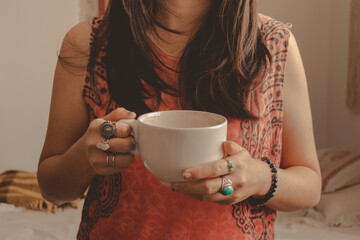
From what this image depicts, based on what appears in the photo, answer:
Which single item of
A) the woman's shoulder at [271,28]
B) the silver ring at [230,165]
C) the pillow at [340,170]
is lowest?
the pillow at [340,170]

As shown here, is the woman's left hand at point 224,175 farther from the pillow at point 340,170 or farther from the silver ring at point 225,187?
the pillow at point 340,170

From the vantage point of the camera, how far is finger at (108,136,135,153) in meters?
0.51

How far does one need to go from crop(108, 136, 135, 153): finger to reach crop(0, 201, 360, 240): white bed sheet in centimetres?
112

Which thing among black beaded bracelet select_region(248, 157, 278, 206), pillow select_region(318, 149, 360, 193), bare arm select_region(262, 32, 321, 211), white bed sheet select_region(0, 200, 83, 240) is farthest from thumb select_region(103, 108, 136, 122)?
pillow select_region(318, 149, 360, 193)

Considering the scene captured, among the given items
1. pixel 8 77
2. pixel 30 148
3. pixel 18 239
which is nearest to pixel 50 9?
pixel 8 77

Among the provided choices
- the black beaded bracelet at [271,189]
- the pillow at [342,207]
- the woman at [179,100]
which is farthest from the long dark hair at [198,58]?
the pillow at [342,207]

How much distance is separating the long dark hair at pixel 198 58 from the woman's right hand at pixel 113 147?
8.2 inches

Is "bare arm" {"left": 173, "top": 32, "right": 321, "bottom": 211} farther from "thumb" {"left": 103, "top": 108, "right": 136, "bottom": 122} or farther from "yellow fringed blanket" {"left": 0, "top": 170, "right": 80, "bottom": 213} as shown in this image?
"yellow fringed blanket" {"left": 0, "top": 170, "right": 80, "bottom": 213}

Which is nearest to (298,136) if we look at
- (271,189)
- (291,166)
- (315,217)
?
(291,166)

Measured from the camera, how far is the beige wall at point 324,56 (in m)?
2.30

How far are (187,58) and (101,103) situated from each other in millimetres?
185

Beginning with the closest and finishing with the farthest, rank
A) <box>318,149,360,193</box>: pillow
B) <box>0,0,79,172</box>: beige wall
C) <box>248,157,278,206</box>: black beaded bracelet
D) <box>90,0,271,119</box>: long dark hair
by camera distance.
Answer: <box>248,157,278,206</box>: black beaded bracelet → <box>90,0,271,119</box>: long dark hair → <box>318,149,360,193</box>: pillow → <box>0,0,79,172</box>: beige wall

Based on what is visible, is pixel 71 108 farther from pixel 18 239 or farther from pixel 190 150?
pixel 18 239

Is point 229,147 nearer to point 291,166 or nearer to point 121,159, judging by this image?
point 121,159
